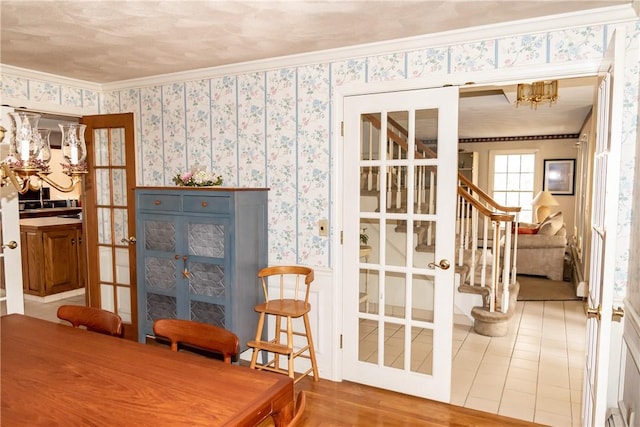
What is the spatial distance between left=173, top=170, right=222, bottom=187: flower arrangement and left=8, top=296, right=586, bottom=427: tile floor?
237 centimetres

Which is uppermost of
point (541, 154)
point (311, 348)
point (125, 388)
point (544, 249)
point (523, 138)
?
point (523, 138)

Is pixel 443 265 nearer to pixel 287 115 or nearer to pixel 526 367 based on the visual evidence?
pixel 526 367

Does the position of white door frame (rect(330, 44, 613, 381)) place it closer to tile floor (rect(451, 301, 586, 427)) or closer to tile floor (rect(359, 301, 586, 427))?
tile floor (rect(359, 301, 586, 427))

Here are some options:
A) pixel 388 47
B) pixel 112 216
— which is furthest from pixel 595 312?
pixel 112 216

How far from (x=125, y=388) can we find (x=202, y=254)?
183 cm

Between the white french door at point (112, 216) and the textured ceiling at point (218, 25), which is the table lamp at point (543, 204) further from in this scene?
the white french door at point (112, 216)

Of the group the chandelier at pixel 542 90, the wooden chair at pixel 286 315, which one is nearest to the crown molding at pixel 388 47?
the wooden chair at pixel 286 315

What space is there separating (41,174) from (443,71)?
2.29 meters

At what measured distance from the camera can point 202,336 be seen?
6.20ft

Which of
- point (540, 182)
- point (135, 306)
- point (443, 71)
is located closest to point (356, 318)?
point (443, 71)

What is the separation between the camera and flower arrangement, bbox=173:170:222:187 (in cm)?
343

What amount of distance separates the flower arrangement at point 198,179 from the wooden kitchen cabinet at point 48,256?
2.33 m

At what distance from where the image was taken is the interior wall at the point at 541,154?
28.7 feet

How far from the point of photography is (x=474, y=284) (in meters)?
4.67
